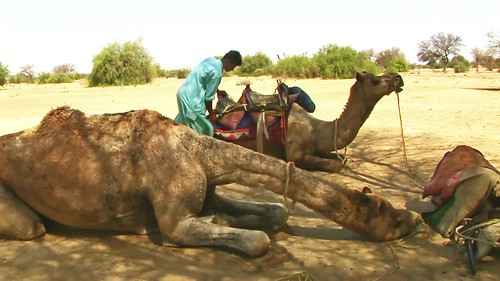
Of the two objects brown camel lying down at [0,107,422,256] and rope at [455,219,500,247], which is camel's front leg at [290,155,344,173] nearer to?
brown camel lying down at [0,107,422,256]

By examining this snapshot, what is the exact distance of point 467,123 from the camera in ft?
41.1

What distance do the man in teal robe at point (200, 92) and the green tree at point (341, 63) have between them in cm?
3297

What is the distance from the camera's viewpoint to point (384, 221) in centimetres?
471

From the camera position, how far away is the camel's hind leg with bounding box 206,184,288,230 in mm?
5207

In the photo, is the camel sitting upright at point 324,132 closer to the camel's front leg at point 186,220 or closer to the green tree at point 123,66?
the camel's front leg at point 186,220

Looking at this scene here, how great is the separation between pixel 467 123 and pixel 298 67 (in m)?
30.6

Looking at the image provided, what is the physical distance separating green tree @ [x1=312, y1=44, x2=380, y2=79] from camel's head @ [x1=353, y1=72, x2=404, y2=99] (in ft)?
106

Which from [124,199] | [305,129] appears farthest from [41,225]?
[305,129]

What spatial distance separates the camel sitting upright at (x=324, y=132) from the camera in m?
7.91

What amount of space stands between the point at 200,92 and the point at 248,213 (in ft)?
9.86

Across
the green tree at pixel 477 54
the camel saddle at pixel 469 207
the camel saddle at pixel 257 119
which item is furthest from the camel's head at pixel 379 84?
the green tree at pixel 477 54

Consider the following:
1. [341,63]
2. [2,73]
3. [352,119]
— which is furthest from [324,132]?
[2,73]

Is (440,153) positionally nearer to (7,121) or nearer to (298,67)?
(7,121)

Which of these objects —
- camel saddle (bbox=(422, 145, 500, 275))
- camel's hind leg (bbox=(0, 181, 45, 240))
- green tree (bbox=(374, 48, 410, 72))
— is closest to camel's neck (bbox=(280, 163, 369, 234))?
camel saddle (bbox=(422, 145, 500, 275))
